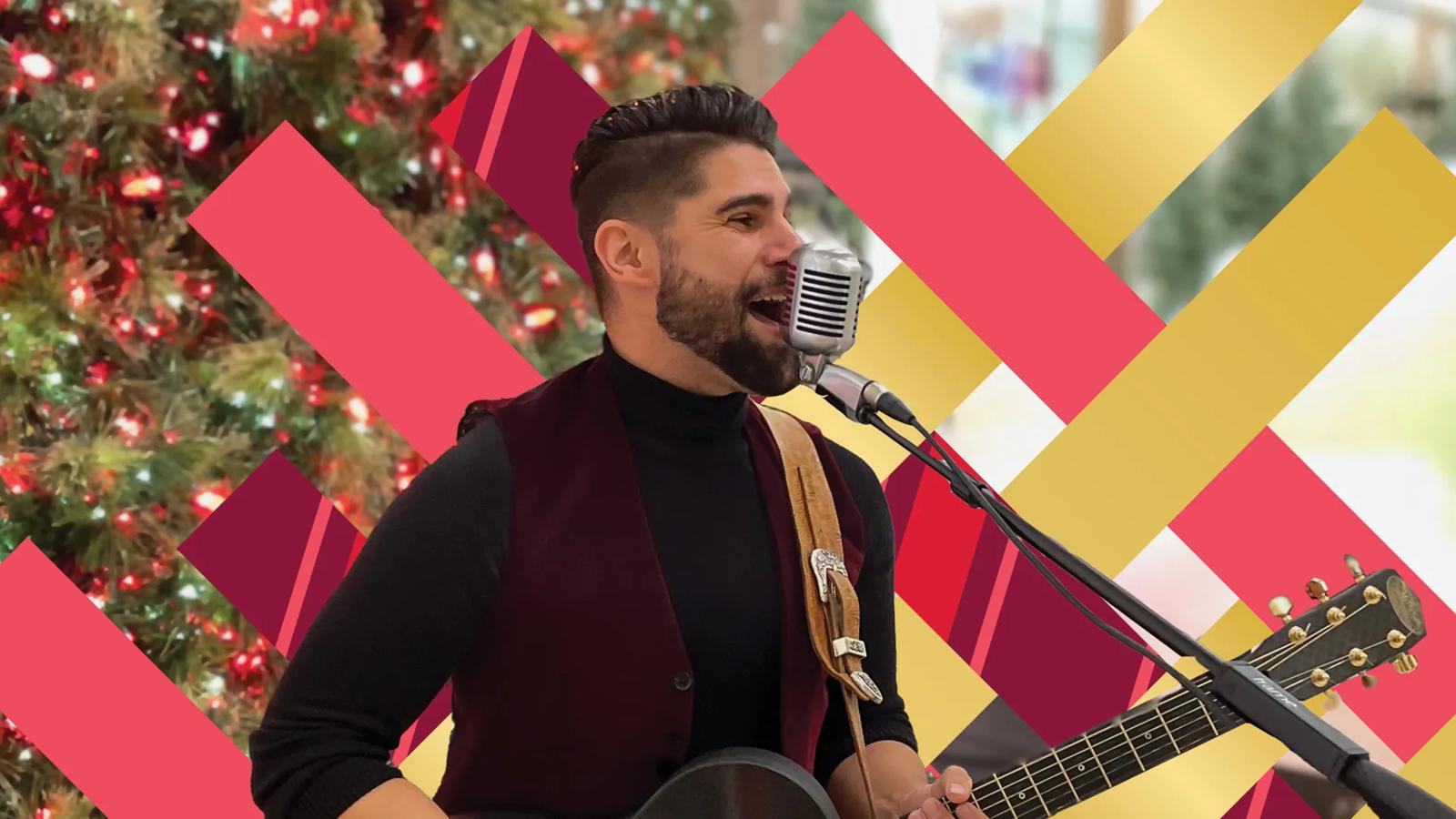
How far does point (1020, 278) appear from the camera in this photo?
2.32 metres

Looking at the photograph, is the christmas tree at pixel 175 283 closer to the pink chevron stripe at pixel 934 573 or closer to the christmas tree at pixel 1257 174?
the pink chevron stripe at pixel 934 573

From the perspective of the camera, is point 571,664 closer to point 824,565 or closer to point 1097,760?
point 824,565

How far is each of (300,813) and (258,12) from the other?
1445 millimetres

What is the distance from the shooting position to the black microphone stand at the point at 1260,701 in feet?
3.34

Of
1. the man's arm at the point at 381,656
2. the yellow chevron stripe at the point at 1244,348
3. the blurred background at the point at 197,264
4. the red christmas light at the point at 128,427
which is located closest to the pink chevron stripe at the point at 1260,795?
the yellow chevron stripe at the point at 1244,348

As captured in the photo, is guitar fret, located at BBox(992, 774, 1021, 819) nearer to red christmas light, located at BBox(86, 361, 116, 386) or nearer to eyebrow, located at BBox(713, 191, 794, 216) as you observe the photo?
eyebrow, located at BBox(713, 191, 794, 216)

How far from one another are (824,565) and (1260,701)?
0.51 meters

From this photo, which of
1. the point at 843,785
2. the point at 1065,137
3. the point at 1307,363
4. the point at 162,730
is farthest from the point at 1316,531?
the point at 162,730

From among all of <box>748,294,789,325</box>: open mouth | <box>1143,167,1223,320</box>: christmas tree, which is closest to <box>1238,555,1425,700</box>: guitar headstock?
<box>748,294,789,325</box>: open mouth

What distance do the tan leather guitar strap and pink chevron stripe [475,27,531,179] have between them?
3.25 feet

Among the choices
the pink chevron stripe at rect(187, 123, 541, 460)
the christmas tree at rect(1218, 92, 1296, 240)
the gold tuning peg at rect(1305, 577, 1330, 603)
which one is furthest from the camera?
the christmas tree at rect(1218, 92, 1296, 240)

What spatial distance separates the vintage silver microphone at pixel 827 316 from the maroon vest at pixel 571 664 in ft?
0.93

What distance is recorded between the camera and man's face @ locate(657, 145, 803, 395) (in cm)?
144

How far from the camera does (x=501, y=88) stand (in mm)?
2371
